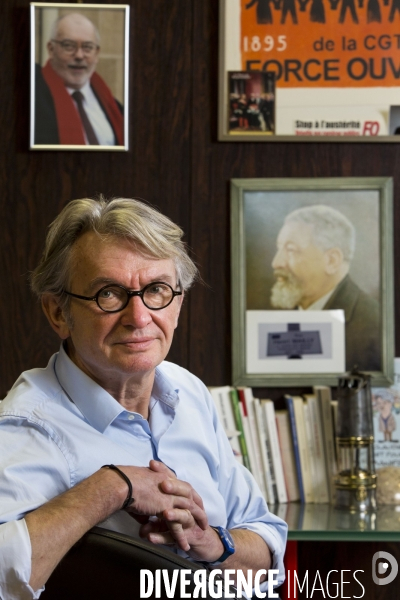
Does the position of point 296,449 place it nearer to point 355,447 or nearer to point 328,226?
point 355,447

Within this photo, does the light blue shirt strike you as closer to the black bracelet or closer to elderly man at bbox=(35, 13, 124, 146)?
the black bracelet

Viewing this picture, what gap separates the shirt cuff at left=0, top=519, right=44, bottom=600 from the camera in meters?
1.19

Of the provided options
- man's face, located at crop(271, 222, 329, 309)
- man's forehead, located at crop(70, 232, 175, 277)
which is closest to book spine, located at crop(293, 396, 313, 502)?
man's face, located at crop(271, 222, 329, 309)

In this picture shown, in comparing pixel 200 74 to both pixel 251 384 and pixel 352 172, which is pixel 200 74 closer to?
pixel 352 172

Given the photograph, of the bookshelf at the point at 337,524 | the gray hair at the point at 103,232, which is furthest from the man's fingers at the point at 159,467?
the bookshelf at the point at 337,524

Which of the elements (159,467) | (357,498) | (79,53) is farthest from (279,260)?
(159,467)

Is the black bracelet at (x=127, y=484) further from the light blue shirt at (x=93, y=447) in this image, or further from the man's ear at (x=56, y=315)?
the man's ear at (x=56, y=315)

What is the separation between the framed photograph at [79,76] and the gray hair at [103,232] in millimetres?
1080

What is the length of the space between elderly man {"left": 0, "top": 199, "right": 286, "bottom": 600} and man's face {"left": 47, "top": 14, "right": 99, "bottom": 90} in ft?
3.76

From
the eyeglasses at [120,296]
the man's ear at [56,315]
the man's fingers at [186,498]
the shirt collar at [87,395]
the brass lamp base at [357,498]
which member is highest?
the eyeglasses at [120,296]

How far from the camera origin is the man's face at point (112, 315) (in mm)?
1506

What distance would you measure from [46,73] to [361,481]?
162 cm

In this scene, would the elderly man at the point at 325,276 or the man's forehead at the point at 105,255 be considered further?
the elderly man at the point at 325,276

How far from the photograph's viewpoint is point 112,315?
1.51m
